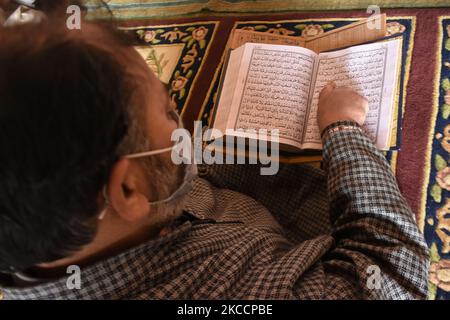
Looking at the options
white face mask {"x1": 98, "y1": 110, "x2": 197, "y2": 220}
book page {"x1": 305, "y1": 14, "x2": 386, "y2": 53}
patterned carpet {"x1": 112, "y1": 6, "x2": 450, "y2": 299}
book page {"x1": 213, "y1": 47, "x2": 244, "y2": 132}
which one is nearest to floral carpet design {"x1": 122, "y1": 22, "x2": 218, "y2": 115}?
patterned carpet {"x1": 112, "y1": 6, "x2": 450, "y2": 299}

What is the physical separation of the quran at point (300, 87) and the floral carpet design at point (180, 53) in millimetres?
322

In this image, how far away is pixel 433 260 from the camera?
29.6 inches

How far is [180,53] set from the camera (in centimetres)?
125

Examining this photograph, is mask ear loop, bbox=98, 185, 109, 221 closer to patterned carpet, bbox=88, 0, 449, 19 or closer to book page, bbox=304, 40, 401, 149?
book page, bbox=304, 40, 401, 149

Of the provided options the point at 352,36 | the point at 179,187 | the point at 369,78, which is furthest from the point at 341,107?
the point at 179,187

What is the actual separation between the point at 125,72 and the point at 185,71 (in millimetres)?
780

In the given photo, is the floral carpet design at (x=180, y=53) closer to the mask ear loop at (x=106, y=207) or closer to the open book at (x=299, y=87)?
the open book at (x=299, y=87)

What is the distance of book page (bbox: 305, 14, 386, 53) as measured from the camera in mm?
835

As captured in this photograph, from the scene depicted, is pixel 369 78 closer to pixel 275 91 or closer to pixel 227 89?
pixel 275 91

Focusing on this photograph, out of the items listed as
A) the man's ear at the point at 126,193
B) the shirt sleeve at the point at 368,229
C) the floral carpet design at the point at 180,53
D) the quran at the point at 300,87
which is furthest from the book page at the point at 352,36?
the man's ear at the point at 126,193

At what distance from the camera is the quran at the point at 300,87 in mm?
758

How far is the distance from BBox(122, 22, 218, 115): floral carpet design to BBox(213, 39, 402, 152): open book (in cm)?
33

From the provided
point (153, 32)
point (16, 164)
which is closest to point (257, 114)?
point (16, 164)
